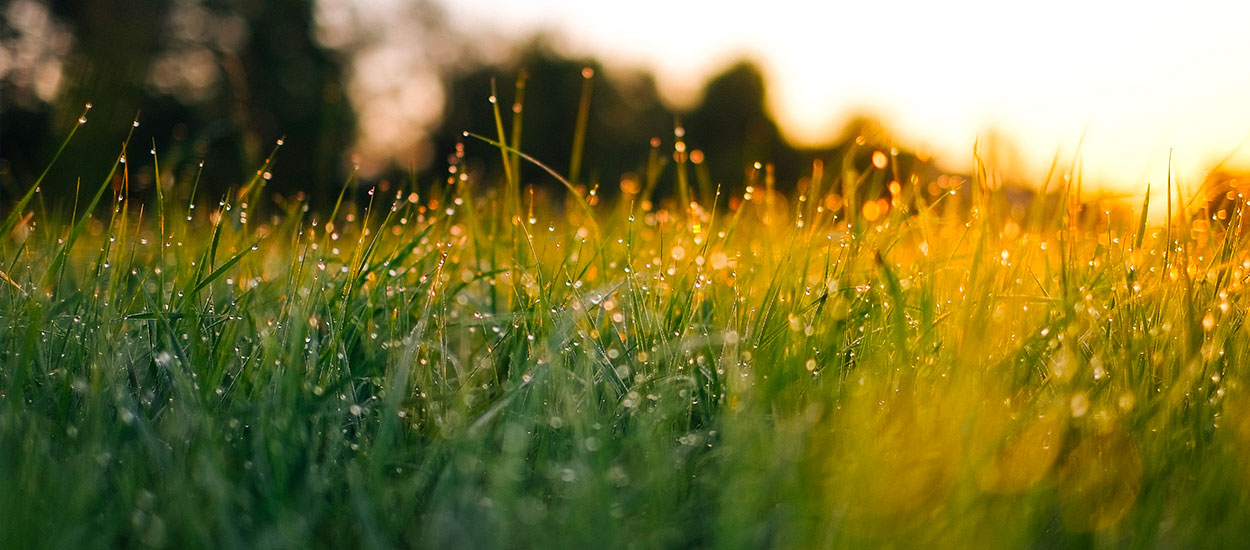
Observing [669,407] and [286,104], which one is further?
[286,104]

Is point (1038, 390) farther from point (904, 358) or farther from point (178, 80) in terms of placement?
point (178, 80)

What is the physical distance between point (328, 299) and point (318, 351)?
15 centimetres

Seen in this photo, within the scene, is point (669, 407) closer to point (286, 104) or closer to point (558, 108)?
point (286, 104)

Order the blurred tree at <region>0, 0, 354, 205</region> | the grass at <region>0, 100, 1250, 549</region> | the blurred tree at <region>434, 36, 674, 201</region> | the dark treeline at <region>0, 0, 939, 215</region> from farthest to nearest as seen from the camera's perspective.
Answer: the blurred tree at <region>434, 36, 674, 201</region>
the blurred tree at <region>0, 0, 354, 205</region>
the dark treeline at <region>0, 0, 939, 215</region>
the grass at <region>0, 100, 1250, 549</region>

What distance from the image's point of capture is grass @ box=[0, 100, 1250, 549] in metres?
0.99

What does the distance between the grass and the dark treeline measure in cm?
965

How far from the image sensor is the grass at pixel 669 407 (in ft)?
3.24

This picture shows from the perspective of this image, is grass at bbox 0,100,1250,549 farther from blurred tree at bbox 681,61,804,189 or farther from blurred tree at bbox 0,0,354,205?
blurred tree at bbox 681,61,804,189

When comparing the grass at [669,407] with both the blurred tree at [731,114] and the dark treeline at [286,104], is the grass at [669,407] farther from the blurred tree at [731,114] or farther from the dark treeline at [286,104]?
the blurred tree at [731,114]

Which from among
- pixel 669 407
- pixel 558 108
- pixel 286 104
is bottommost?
pixel 286 104

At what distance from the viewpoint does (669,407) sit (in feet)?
4.08

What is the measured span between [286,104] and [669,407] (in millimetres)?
17937

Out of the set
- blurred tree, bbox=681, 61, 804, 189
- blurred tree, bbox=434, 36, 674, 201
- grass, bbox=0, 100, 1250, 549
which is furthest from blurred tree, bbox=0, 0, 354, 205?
grass, bbox=0, 100, 1250, 549

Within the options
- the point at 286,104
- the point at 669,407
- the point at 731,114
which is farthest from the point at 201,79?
the point at 669,407
